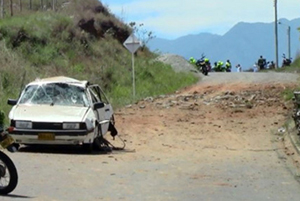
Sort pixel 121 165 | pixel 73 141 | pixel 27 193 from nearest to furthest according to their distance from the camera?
1. pixel 27 193
2. pixel 121 165
3. pixel 73 141

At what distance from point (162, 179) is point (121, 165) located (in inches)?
85.3

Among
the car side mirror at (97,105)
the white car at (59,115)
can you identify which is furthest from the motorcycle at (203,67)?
the car side mirror at (97,105)

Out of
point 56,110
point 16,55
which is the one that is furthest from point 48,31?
point 56,110

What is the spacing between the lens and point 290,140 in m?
19.8

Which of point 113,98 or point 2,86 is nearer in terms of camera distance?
point 2,86

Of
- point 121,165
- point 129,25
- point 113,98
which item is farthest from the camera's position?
point 129,25

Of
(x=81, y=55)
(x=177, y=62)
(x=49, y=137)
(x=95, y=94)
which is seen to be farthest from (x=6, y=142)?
(x=177, y=62)

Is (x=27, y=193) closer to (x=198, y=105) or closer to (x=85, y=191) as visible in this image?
(x=85, y=191)

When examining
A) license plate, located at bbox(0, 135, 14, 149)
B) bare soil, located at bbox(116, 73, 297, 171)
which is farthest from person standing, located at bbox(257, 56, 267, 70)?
license plate, located at bbox(0, 135, 14, 149)

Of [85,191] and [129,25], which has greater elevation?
[129,25]

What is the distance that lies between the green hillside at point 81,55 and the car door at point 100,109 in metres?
9.76

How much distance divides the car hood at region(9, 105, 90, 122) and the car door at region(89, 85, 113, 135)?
18.7 inches

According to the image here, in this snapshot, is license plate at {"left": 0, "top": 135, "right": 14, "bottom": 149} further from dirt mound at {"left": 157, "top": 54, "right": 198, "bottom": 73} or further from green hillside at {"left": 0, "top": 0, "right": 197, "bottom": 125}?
dirt mound at {"left": 157, "top": 54, "right": 198, "bottom": 73}

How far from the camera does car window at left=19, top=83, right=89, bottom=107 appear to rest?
57.0 feet
